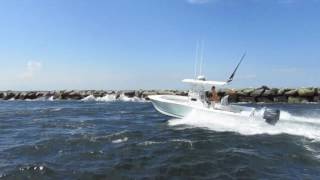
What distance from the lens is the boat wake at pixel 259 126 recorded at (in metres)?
20.6

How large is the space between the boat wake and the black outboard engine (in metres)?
0.19

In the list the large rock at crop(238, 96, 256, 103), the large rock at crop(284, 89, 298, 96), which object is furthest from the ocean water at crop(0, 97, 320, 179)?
the large rock at crop(284, 89, 298, 96)

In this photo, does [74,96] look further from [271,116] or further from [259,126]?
[271,116]

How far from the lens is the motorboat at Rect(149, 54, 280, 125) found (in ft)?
71.9

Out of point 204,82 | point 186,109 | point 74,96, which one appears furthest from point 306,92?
point 186,109

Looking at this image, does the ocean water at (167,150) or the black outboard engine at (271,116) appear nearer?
the ocean water at (167,150)

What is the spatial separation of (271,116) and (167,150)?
648cm

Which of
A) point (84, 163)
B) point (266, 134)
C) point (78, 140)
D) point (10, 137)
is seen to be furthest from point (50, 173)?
point (266, 134)

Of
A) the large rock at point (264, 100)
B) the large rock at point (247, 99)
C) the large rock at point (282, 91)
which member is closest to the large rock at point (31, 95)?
the large rock at point (247, 99)

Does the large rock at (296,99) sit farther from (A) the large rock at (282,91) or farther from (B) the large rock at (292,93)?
(A) the large rock at (282,91)

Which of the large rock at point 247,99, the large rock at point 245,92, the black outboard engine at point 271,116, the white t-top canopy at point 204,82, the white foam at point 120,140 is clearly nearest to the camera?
the white foam at point 120,140

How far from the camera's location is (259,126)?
21641 mm

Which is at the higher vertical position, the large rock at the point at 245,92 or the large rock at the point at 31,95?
the large rock at the point at 245,92

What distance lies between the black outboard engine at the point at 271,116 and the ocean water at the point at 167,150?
0.24m
